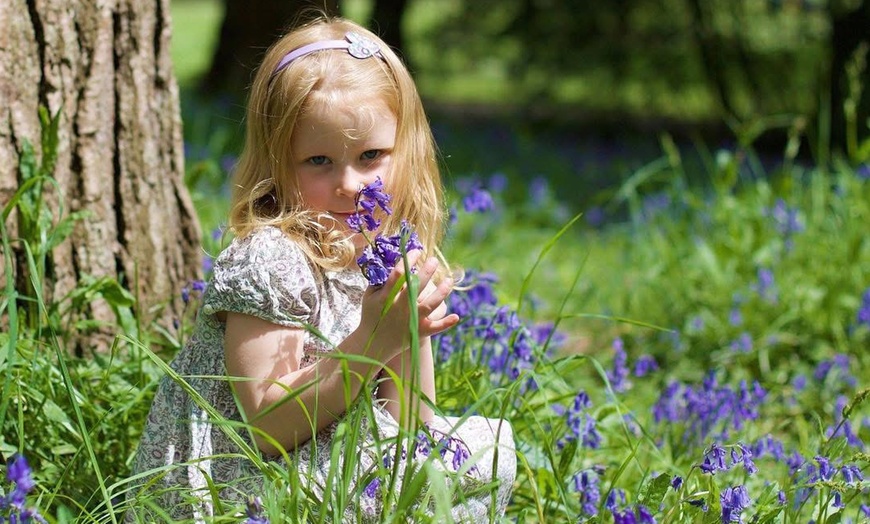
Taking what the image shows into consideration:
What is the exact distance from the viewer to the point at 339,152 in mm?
1919

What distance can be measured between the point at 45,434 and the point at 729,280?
246 centimetres

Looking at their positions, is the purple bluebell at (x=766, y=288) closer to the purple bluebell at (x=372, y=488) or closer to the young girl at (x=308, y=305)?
the young girl at (x=308, y=305)

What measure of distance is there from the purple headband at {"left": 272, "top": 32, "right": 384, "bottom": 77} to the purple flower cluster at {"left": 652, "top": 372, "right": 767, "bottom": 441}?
1195 millimetres

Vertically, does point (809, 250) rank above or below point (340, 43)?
below

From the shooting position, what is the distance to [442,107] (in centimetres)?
991

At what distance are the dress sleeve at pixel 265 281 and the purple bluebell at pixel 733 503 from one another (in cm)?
76

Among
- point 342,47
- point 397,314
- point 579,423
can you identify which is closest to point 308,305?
point 397,314

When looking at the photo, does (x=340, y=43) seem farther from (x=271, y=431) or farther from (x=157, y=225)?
(x=157, y=225)

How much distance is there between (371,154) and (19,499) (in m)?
0.85

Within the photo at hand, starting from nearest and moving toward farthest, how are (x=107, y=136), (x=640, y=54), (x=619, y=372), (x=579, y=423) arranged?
1. (x=579, y=423)
2. (x=107, y=136)
3. (x=619, y=372)
4. (x=640, y=54)

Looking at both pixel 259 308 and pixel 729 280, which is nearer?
pixel 259 308

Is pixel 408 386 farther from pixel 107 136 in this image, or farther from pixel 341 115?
pixel 107 136

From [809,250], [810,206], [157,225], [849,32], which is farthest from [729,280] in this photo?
[849,32]

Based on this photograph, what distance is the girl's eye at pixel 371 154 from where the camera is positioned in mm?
1962
